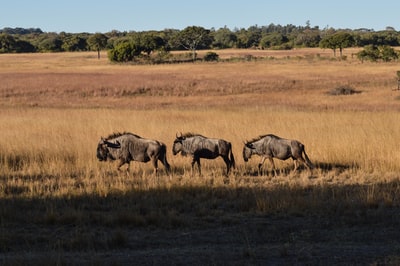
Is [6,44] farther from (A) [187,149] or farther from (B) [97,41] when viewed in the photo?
(A) [187,149]

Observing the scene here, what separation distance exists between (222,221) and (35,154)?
346 inches

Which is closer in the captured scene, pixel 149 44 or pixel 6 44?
pixel 149 44

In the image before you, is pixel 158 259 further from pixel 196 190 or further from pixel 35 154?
pixel 35 154

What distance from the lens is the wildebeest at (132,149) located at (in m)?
12.6

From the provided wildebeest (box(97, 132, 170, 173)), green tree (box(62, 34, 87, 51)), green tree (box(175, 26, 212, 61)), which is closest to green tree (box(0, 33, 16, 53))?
green tree (box(62, 34, 87, 51))

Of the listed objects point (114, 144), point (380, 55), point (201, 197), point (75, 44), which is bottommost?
point (201, 197)

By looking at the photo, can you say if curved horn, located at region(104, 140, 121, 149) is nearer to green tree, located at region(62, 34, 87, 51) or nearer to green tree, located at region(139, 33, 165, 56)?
green tree, located at region(139, 33, 165, 56)

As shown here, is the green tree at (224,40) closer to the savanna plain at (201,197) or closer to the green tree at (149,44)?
the green tree at (149,44)

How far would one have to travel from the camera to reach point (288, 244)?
7.11m

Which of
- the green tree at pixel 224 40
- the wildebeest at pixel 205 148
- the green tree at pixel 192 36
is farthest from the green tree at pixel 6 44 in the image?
the wildebeest at pixel 205 148

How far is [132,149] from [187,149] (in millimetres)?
1212

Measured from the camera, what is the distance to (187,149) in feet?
42.2

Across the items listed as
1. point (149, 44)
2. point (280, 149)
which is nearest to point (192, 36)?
point (149, 44)

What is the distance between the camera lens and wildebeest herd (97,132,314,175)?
→ 1262 cm
